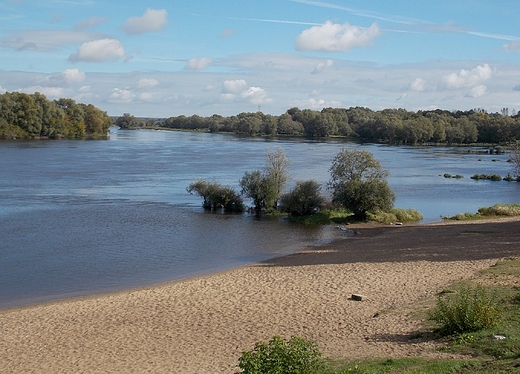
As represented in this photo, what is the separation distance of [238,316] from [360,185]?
80.3 feet

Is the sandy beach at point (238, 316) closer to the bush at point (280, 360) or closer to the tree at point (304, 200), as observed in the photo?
the bush at point (280, 360)

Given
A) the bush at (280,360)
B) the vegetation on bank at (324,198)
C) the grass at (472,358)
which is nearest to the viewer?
the bush at (280,360)

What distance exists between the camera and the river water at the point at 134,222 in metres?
27.2

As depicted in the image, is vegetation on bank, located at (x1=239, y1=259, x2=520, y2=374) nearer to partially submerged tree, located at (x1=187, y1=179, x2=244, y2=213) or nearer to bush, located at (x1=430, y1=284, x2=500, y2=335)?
bush, located at (x1=430, y1=284, x2=500, y2=335)

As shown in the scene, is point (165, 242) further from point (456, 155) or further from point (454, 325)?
point (456, 155)

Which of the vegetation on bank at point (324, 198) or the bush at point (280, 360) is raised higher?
the bush at point (280, 360)

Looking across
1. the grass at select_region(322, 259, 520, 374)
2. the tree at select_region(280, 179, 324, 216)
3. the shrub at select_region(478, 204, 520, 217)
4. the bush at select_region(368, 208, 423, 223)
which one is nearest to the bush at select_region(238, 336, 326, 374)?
the grass at select_region(322, 259, 520, 374)

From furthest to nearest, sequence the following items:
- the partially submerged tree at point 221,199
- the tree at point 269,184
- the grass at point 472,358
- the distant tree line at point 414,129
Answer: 1. the distant tree line at point 414,129
2. the partially submerged tree at point 221,199
3. the tree at point 269,184
4. the grass at point 472,358

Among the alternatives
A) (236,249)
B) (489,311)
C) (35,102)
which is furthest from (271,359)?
(35,102)

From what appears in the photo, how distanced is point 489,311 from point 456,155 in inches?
4047

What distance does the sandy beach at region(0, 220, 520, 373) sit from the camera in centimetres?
1487

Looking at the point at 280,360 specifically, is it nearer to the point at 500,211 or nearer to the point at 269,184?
the point at 269,184

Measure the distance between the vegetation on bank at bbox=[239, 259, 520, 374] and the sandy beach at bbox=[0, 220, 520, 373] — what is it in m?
0.73

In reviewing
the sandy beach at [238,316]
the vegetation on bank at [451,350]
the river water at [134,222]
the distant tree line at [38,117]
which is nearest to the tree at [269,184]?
the river water at [134,222]
